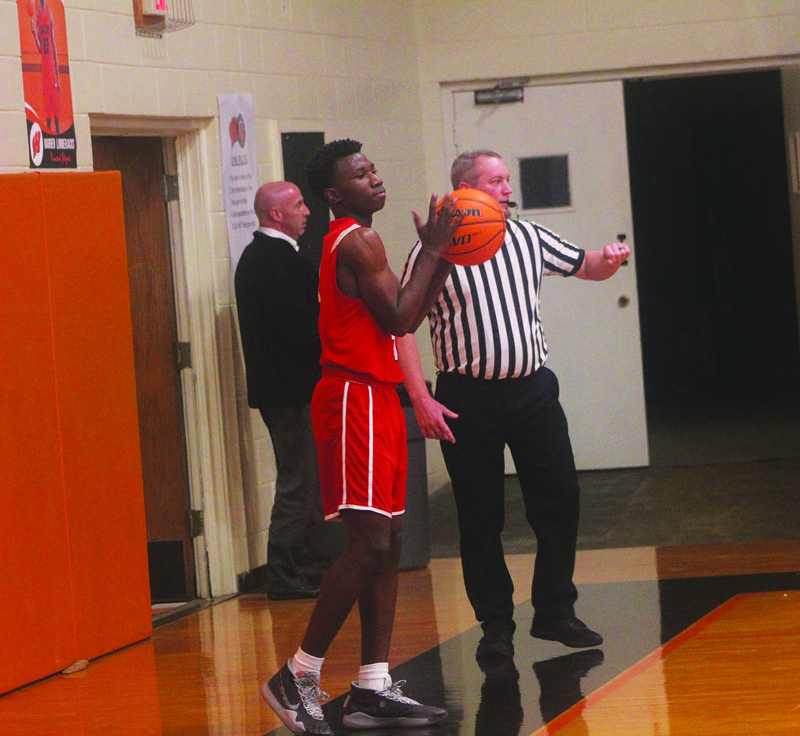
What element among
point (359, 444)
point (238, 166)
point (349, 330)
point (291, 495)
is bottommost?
point (291, 495)

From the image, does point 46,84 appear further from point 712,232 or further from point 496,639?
point 712,232

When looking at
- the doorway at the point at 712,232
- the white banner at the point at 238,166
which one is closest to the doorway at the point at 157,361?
the white banner at the point at 238,166

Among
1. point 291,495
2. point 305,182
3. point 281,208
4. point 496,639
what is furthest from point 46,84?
point 496,639

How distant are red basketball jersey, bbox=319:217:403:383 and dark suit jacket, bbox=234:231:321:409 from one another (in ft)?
5.89

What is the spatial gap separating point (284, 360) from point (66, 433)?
1159 mm

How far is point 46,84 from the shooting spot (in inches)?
179

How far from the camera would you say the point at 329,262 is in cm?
329

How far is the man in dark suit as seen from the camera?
513 cm

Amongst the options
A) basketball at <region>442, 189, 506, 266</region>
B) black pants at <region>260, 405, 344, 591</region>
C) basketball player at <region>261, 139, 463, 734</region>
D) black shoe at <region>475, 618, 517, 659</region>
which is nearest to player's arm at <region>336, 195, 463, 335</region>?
basketball player at <region>261, 139, 463, 734</region>

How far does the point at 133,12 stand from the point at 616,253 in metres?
2.33

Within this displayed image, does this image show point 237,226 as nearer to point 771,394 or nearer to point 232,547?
point 232,547

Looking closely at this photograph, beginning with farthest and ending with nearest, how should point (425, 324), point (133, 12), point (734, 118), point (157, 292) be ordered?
point (734, 118) < point (425, 324) < point (157, 292) < point (133, 12)

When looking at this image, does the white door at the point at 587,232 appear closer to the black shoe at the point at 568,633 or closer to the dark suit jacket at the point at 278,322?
the dark suit jacket at the point at 278,322

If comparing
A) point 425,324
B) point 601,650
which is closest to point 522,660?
point 601,650
